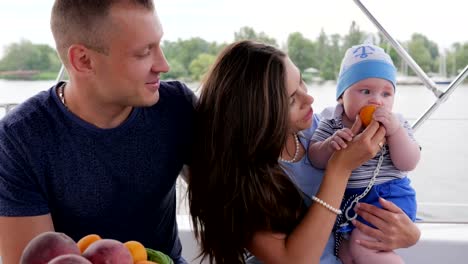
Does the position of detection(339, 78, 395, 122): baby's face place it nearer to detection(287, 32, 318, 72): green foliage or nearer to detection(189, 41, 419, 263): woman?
detection(189, 41, 419, 263): woman

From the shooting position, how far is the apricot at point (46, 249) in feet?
1.83

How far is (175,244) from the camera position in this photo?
1.49 metres

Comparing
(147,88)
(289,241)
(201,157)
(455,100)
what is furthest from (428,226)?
(455,100)

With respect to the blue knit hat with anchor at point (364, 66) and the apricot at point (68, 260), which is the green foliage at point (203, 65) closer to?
the blue knit hat with anchor at point (364, 66)

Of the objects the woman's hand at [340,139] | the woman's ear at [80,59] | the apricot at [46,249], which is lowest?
the woman's hand at [340,139]

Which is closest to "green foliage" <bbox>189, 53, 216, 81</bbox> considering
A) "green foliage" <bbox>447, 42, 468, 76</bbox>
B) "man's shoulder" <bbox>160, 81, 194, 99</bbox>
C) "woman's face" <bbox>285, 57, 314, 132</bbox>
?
"man's shoulder" <bbox>160, 81, 194, 99</bbox>

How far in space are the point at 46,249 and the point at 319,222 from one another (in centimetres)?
80

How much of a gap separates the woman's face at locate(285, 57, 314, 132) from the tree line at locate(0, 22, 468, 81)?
1454 millimetres

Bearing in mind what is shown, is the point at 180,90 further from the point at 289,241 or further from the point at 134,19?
the point at 289,241

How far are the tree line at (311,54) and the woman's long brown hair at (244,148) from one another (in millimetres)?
1506

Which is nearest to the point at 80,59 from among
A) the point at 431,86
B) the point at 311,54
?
the point at 431,86

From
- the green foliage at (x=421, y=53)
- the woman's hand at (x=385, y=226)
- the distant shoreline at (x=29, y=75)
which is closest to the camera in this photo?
the woman's hand at (x=385, y=226)

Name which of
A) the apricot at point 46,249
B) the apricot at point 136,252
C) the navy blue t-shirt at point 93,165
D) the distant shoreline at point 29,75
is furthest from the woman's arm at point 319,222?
the distant shoreline at point 29,75

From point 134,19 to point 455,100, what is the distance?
9.09 feet
